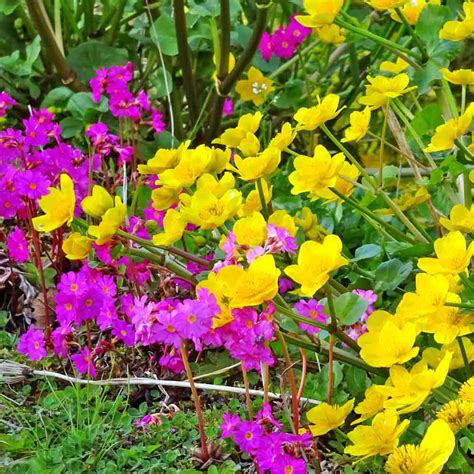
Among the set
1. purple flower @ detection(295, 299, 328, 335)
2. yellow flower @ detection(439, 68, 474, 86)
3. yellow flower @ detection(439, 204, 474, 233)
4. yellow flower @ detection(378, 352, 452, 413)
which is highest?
yellow flower @ detection(439, 68, 474, 86)

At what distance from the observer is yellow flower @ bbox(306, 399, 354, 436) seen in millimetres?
1197

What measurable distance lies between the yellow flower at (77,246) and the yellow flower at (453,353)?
0.48 meters

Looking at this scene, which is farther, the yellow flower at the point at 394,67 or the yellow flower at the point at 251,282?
the yellow flower at the point at 394,67

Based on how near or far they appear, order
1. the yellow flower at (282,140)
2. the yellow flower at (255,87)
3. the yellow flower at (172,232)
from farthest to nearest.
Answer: the yellow flower at (255,87) → the yellow flower at (282,140) → the yellow flower at (172,232)

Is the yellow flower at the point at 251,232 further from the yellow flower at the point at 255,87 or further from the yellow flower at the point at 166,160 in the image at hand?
the yellow flower at the point at 255,87

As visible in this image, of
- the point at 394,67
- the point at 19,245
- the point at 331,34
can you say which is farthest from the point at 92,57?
the point at 394,67

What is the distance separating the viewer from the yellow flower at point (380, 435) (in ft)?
3.53

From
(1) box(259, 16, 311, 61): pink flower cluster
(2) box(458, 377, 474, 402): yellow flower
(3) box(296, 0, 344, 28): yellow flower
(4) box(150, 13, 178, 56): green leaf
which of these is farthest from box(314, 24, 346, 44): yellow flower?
(2) box(458, 377, 474, 402): yellow flower

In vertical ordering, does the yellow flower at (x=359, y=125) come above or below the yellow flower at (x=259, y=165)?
above

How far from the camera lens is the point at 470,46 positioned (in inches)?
94.9

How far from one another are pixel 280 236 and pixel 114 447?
0.43 m

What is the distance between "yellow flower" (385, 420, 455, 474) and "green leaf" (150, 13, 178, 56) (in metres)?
1.52

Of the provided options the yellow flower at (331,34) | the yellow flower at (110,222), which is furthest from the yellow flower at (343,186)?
the yellow flower at (331,34)

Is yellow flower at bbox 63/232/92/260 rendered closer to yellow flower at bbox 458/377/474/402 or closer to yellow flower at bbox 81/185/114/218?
yellow flower at bbox 81/185/114/218
